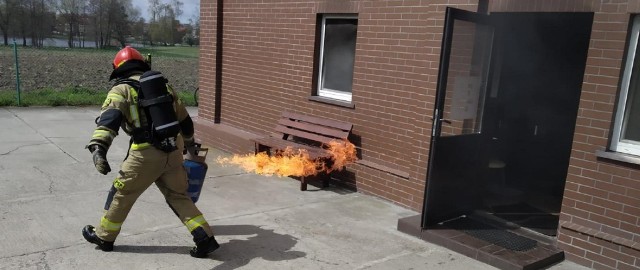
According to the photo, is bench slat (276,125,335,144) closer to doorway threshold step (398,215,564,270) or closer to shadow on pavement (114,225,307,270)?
doorway threshold step (398,215,564,270)

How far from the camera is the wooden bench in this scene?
644 cm

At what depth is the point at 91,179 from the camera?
642 centimetres

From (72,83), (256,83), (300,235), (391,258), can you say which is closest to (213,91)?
(256,83)

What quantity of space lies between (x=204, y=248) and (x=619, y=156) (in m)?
3.42

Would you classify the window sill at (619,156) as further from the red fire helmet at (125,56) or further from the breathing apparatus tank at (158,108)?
the red fire helmet at (125,56)

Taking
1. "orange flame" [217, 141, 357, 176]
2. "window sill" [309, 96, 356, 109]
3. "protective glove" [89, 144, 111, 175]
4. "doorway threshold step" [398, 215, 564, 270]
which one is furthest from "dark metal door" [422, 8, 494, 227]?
"protective glove" [89, 144, 111, 175]

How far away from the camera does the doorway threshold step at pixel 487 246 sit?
4285 mm

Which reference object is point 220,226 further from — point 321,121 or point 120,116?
point 321,121

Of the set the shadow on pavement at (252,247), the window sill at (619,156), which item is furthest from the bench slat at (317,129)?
the window sill at (619,156)

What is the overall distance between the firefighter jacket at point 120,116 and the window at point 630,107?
12.0 ft

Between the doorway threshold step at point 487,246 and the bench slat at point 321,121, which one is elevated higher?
the bench slat at point 321,121

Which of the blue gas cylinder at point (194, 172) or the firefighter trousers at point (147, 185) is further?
the blue gas cylinder at point (194, 172)

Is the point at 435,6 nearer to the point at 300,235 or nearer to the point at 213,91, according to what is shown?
the point at 300,235

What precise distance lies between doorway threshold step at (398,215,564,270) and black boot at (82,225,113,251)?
2.70m
